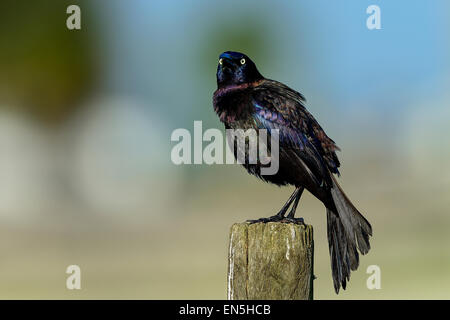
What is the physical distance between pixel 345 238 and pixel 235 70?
2.17m

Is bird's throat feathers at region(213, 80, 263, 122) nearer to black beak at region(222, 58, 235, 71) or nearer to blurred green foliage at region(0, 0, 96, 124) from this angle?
black beak at region(222, 58, 235, 71)

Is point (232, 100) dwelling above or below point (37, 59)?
below

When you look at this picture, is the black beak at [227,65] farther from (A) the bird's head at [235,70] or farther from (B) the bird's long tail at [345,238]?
(B) the bird's long tail at [345,238]

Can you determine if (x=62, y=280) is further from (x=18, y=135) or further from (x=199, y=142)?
(x=18, y=135)

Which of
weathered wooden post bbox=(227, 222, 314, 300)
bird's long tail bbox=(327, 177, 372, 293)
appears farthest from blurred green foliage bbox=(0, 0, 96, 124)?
weathered wooden post bbox=(227, 222, 314, 300)

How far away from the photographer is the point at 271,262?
4609 millimetres

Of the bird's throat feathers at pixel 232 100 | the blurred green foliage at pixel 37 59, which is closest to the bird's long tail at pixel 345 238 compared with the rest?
the bird's throat feathers at pixel 232 100

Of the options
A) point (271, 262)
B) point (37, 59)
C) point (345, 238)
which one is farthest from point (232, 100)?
point (37, 59)

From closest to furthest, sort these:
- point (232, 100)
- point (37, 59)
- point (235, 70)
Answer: point (232, 100), point (235, 70), point (37, 59)

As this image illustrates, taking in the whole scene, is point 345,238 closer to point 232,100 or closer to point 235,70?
point 232,100

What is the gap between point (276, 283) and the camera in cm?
457

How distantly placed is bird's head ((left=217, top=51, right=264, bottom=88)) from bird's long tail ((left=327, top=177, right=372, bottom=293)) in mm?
1692

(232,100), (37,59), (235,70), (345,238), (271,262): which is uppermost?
(37,59)

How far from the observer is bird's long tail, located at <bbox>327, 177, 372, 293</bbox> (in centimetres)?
560
